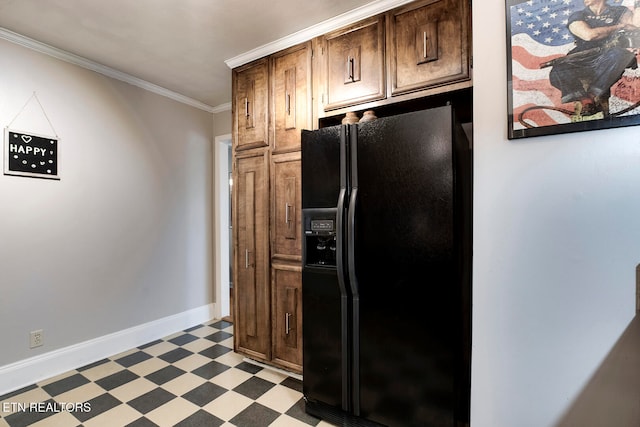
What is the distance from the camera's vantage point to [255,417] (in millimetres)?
1821

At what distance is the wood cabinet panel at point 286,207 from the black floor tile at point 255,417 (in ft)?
3.22

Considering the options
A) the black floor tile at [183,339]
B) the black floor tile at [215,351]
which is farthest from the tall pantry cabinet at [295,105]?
the black floor tile at [183,339]

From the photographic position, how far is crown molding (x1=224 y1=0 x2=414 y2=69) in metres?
1.88

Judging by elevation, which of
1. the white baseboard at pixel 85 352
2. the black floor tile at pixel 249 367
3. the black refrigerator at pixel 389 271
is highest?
the black refrigerator at pixel 389 271

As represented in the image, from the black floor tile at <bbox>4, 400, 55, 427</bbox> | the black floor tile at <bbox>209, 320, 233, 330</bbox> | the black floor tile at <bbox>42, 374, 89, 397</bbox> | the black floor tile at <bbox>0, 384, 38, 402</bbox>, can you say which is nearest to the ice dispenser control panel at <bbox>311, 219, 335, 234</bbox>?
the black floor tile at <bbox>4, 400, 55, 427</bbox>

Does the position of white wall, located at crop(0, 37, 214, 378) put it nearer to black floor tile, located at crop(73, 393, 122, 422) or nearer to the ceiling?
the ceiling

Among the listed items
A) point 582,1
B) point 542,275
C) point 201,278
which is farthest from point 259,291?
point 582,1

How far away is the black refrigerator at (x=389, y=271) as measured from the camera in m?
1.38

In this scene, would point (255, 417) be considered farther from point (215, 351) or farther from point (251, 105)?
point (251, 105)

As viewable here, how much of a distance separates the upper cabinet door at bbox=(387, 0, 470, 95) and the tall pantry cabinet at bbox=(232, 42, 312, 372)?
2.16ft

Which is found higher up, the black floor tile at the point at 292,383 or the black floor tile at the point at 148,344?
the black floor tile at the point at 292,383

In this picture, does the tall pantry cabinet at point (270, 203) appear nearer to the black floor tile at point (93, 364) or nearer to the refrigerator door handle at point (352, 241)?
the refrigerator door handle at point (352, 241)

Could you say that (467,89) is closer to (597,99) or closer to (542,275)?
A: (597,99)

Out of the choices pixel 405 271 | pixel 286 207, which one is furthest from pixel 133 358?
pixel 405 271
